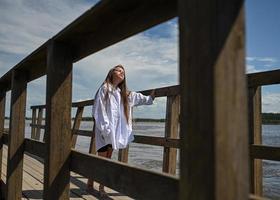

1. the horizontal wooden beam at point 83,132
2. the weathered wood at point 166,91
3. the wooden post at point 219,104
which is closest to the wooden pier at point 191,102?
the wooden post at point 219,104

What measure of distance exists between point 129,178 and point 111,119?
249 cm

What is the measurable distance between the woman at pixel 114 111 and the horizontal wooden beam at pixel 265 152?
5.41 feet

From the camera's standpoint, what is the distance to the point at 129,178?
1688 mm

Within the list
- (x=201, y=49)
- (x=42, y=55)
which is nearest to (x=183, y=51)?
(x=201, y=49)

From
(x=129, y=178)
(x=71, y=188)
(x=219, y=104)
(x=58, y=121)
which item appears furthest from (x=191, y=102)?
(x=71, y=188)

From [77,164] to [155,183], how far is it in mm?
908

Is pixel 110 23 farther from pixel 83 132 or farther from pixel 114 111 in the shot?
pixel 83 132

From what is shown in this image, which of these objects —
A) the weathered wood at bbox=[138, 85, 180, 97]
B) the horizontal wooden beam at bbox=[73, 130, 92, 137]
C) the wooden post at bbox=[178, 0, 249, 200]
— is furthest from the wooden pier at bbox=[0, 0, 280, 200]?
the horizontal wooden beam at bbox=[73, 130, 92, 137]

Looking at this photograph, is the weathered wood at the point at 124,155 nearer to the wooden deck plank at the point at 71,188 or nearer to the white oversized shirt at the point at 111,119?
the wooden deck plank at the point at 71,188

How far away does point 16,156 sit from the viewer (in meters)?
3.78

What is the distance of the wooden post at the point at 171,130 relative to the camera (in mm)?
4219

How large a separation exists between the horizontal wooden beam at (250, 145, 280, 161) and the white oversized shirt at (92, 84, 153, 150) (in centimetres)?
164

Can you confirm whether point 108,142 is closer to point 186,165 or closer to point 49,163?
point 49,163

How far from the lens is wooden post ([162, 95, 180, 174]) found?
4.22 meters
